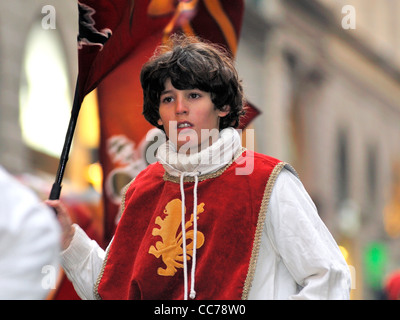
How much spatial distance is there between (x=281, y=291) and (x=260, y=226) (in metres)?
0.24

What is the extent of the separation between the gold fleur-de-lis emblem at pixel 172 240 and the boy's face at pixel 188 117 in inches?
9.1

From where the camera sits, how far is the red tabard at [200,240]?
10.8ft

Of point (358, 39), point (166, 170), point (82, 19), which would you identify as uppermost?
point (358, 39)

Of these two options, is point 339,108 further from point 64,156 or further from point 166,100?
point 64,156

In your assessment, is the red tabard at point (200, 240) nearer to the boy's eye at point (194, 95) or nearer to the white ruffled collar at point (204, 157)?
the white ruffled collar at point (204, 157)

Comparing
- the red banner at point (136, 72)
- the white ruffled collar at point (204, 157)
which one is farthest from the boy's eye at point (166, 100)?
the red banner at point (136, 72)

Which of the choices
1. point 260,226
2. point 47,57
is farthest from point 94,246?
point 47,57

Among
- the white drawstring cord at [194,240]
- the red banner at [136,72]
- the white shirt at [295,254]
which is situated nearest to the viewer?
the white shirt at [295,254]

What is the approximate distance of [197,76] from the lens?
3.46 metres

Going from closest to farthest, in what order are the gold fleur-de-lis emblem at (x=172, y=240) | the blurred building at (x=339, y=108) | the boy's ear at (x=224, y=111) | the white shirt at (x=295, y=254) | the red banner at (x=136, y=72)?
1. the white shirt at (x=295, y=254)
2. the gold fleur-de-lis emblem at (x=172, y=240)
3. the boy's ear at (x=224, y=111)
4. the red banner at (x=136, y=72)
5. the blurred building at (x=339, y=108)

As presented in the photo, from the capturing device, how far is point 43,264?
87.3 inches

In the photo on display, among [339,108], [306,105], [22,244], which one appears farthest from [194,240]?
[339,108]

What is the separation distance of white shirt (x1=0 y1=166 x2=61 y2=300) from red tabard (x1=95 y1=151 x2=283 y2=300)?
118 centimetres
